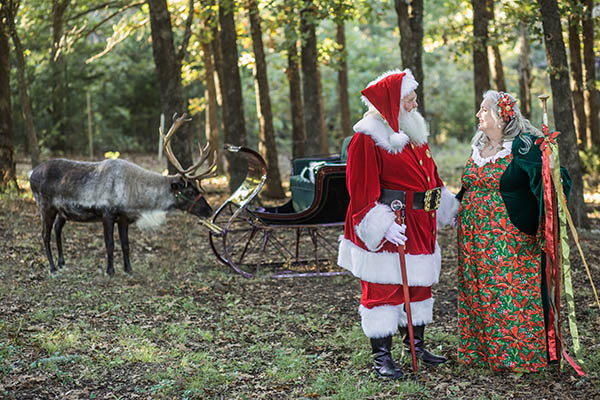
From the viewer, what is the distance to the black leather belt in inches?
189

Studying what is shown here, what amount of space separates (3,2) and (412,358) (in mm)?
9611

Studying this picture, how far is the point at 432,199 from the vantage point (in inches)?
193

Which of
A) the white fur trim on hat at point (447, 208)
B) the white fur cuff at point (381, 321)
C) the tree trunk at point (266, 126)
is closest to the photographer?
the white fur cuff at point (381, 321)

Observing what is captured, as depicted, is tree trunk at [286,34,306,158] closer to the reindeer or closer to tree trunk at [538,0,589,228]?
tree trunk at [538,0,589,228]

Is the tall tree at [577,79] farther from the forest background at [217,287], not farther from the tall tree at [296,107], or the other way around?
the tall tree at [296,107]

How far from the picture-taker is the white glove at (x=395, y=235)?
4609 mm

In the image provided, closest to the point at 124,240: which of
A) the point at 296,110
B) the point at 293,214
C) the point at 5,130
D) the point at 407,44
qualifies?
the point at 293,214

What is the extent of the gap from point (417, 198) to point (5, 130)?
9.81 meters

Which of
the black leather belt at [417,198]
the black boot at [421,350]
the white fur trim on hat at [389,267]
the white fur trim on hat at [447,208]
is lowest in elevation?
the black boot at [421,350]

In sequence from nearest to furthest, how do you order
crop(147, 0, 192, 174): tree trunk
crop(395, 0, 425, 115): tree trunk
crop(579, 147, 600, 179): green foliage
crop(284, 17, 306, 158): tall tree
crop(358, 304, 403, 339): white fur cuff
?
crop(358, 304, 403, 339): white fur cuff, crop(395, 0, 425, 115): tree trunk, crop(147, 0, 192, 174): tree trunk, crop(284, 17, 306, 158): tall tree, crop(579, 147, 600, 179): green foliage

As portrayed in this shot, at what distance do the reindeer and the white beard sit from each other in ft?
12.1

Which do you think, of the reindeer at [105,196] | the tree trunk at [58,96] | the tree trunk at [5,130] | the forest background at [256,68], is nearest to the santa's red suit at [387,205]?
the reindeer at [105,196]

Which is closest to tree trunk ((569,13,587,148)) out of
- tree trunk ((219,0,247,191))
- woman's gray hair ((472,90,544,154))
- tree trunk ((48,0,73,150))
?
tree trunk ((219,0,247,191))

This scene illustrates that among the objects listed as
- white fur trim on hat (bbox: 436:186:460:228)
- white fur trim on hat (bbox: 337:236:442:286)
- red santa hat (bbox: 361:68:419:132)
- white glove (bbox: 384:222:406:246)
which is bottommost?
white fur trim on hat (bbox: 337:236:442:286)
